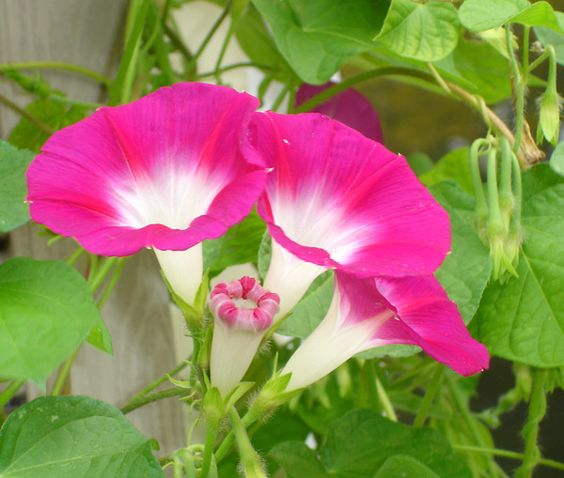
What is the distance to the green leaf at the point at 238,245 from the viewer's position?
0.74 meters

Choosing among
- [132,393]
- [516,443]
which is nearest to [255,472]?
[132,393]

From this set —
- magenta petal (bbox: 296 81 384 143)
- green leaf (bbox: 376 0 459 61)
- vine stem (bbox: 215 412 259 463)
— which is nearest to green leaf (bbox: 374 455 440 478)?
vine stem (bbox: 215 412 259 463)

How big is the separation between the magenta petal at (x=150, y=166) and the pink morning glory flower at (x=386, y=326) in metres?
0.09

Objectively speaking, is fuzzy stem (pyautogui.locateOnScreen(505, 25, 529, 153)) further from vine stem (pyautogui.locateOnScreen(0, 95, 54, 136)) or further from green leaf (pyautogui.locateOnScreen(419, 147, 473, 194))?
vine stem (pyautogui.locateOnScreen(0, 95, 54, 136))

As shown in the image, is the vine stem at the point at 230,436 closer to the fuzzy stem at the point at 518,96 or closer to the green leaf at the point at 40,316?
the green leaf at the point at 40,316

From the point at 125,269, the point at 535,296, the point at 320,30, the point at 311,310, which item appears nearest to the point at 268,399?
the point at 311,310

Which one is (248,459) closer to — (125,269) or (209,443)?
(209,443)

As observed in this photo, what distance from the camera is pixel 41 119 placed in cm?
89

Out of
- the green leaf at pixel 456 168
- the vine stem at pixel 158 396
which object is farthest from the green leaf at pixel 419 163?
the vine stem at pixel 158 396

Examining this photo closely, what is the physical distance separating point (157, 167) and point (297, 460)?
12.3 inches

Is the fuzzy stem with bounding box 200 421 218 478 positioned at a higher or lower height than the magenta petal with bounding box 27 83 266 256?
lower

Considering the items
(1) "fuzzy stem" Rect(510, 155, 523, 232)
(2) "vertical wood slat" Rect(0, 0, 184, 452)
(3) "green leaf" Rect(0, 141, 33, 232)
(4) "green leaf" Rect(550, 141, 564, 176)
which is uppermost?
(4) "green leaf" Rect(550, 141, 564, 176)

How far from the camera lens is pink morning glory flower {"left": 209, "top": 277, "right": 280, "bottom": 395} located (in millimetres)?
477

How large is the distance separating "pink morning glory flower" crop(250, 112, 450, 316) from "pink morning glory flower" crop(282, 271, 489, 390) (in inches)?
1.1
